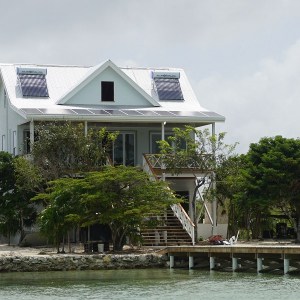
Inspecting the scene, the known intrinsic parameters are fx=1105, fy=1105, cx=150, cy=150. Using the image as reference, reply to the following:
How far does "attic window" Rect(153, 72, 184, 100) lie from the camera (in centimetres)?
5534

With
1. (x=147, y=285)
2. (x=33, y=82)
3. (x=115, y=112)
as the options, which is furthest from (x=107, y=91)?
(x=147, y=285)

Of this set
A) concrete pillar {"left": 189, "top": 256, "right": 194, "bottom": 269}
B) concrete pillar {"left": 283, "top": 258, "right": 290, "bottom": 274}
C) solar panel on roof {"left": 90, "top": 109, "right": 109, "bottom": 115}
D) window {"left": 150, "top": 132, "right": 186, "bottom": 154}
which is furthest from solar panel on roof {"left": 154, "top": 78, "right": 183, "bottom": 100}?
concrete pillar {"left": 283, "top": 258, "right": 290, "bottom": 274}

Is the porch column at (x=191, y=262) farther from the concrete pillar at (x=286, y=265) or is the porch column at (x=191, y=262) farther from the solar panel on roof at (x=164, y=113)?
the solar panel on roof at (x=164, y=113)

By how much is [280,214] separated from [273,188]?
7.51 meters

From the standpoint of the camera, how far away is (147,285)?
3625cm

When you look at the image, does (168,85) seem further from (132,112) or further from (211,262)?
(211,262)

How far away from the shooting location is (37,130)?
4900 cm

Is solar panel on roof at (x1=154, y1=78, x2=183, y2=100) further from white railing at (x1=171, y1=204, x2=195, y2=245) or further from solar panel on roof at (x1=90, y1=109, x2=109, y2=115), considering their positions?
white railing at (x1=171, y1=204, x2=195, y2=245)

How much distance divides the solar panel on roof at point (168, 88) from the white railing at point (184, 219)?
8.81 m

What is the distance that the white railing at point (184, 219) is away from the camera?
4655cm

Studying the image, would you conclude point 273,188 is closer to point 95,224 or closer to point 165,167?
point 165,167

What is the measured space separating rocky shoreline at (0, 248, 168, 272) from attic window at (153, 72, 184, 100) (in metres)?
14.3

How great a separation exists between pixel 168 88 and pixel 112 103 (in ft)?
11.6

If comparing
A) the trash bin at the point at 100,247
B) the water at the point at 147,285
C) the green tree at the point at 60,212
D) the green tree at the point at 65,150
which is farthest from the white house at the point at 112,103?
the water at the point at 147,285
